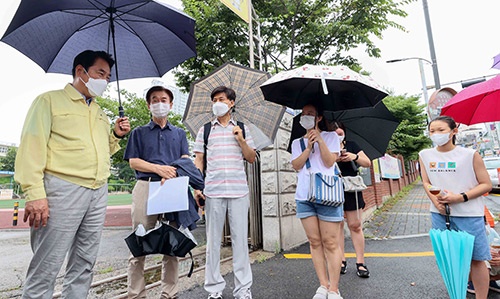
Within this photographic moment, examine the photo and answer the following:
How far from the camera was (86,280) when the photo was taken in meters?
2.02

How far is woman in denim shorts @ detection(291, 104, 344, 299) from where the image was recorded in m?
2.50

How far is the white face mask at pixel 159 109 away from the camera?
104 inches

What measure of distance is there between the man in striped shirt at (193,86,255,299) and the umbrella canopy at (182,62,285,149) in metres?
0.46

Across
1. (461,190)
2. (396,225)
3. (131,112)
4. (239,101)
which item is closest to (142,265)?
(239,101)

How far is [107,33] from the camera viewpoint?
2.73m

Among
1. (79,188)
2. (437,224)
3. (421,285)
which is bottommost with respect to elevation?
(421,285)

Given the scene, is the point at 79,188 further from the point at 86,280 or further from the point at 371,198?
the point at 371,198

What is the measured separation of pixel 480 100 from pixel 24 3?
13.4 ft

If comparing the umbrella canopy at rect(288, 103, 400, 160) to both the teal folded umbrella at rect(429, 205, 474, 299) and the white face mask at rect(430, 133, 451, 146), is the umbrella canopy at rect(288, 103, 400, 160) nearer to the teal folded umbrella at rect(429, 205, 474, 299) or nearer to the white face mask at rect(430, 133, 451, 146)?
the white face mask at rect(430, 133, 451, 146)

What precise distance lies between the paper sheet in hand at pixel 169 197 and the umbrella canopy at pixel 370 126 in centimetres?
194

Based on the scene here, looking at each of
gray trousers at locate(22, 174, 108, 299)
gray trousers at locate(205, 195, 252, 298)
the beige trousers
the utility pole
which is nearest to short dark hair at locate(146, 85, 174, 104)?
the beige trousers

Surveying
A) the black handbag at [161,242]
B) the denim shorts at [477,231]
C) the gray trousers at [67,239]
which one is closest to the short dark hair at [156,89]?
→ the gray trousers at [67,239]

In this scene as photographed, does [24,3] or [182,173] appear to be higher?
[24,3]

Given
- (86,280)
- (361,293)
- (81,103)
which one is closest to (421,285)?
(361,293)
